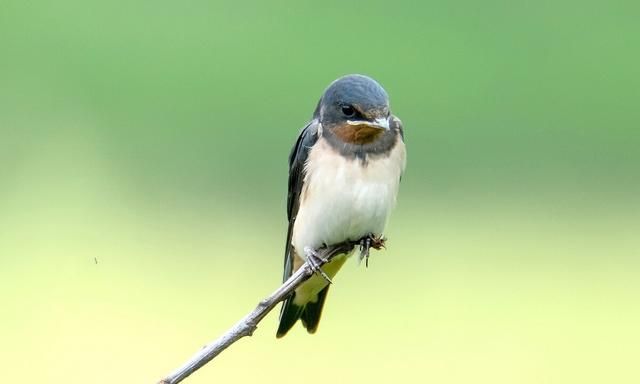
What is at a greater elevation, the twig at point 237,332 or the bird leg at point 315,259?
the bird leg at point 315,259

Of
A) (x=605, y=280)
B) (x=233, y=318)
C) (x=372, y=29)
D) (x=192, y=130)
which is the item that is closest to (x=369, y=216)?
(x=233, y=318)

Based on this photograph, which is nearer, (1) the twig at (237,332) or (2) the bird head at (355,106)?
(1) the twig at (237,332)

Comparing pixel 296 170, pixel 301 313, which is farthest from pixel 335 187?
pixel 301 313

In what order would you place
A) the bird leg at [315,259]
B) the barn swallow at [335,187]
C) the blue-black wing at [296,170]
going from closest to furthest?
1. the bird leg at [315,259]
2. the barn swallow at [335,187]
3. the blue-black wing at [296,170]

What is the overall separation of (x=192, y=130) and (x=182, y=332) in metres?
1.81

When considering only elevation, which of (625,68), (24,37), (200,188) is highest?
(625,68)

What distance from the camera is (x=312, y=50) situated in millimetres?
8633

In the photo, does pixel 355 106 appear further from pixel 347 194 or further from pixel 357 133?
pixel 347 194

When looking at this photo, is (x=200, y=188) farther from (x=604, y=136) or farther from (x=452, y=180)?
(x=604, y=136)

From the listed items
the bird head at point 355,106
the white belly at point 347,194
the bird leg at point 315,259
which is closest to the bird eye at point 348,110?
the bird head at point 355,106

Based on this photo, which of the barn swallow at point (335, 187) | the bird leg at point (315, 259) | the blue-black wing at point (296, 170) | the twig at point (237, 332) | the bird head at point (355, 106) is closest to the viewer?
the twig at point (237, 332)

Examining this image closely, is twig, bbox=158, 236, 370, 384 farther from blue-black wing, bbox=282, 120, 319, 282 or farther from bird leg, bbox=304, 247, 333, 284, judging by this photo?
blue-black wing, bbox=282, 120, 319, 282

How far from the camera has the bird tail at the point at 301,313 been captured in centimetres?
432

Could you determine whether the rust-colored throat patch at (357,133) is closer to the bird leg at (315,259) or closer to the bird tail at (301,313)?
the bird leg at (315,259)
